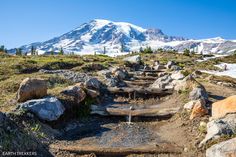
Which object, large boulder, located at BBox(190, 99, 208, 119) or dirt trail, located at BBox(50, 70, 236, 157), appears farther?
large boulder, located at BBox(190, 99, 208, 119)

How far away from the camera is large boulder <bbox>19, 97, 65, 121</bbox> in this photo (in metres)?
17.1

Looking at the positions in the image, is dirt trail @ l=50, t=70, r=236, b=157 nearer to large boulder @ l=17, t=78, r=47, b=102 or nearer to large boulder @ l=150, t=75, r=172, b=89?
large boulder @ l=17, t=78, r=47, b=102

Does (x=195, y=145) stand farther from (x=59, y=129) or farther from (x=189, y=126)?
(x=59, y=129)

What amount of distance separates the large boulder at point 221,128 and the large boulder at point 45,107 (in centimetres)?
719

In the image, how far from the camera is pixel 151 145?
51.4 ft

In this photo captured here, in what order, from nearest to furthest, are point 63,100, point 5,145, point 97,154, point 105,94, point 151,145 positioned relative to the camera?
point 5,145
point 97,154
point 151,145
point 63,100
point 105,94

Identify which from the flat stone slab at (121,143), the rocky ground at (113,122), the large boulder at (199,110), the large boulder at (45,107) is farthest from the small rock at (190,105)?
the large boulder at (45,107)

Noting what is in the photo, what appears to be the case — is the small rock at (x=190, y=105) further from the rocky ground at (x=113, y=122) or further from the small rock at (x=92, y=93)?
the small rock at (x=92, y=93)

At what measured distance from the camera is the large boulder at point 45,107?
1712cm

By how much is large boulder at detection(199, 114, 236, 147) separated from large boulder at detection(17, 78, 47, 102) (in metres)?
8.98

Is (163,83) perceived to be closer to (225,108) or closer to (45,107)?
(225,108)

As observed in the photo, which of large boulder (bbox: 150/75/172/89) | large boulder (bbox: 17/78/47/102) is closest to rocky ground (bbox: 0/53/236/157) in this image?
large boulder (bbox: 17/78/47/102)

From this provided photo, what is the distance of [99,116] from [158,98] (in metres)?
6.73

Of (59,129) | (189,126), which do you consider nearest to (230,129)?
(189,126)
